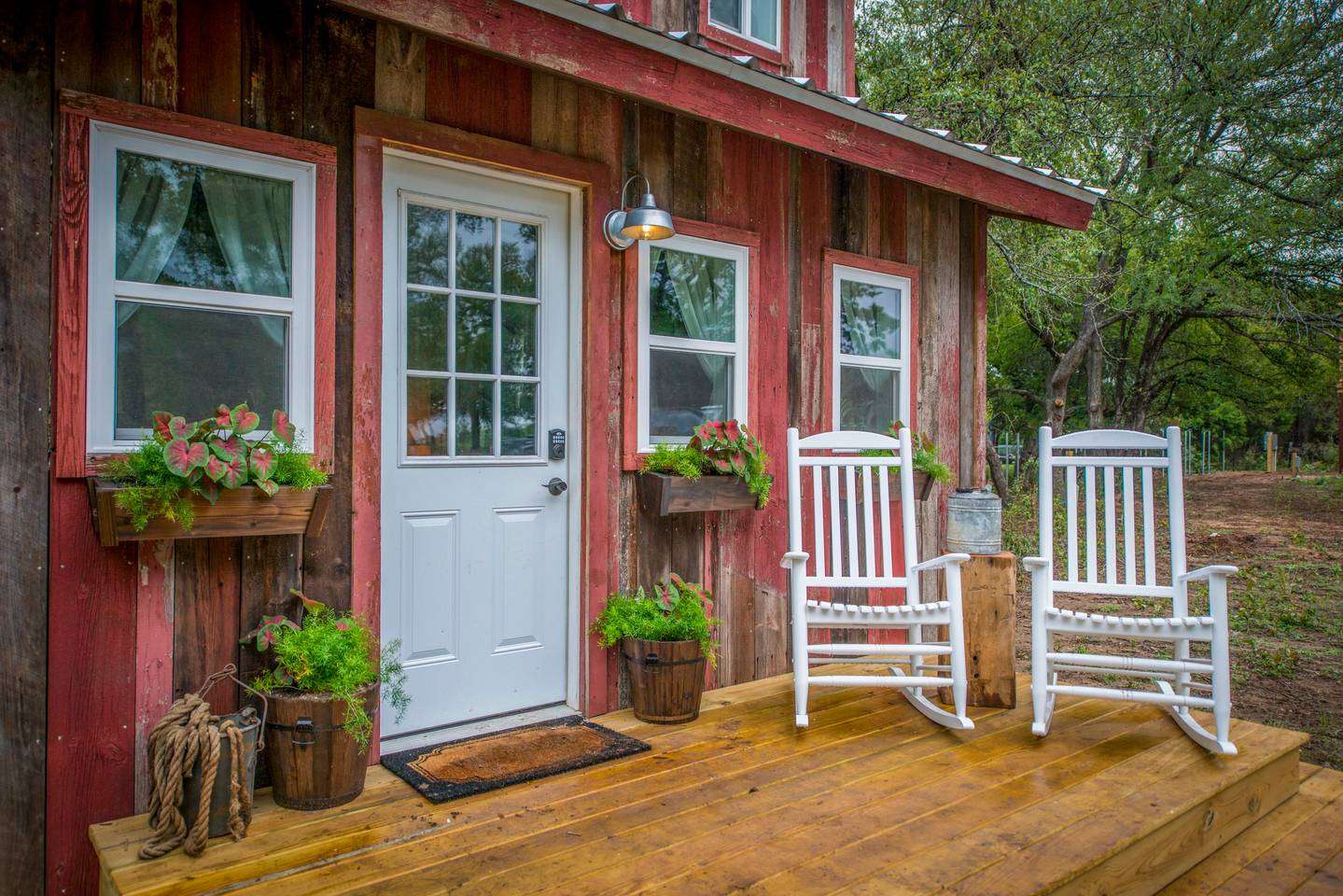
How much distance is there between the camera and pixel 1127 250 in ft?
30.3

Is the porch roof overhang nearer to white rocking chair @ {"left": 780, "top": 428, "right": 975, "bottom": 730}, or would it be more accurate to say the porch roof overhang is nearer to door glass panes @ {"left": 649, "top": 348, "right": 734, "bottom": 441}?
door glass panes @ {"left": 649, "top": 348, "right": 734, "bottom": 441}

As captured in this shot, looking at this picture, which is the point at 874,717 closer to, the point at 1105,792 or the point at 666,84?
the point at 1105,792

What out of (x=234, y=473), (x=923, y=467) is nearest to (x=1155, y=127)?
(x=923, y=467)

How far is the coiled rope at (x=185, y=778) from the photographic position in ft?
6.32

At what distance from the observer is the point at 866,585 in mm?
3166

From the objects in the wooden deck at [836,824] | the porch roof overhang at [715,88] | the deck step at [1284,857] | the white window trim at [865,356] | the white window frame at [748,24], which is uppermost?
the white window frame at [748,24]

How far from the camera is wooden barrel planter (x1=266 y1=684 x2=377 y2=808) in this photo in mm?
2146

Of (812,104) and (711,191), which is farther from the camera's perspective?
(711,191)

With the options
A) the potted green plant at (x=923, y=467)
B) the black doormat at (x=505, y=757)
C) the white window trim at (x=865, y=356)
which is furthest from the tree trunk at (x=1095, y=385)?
the black doormat at (x=505, y=757)

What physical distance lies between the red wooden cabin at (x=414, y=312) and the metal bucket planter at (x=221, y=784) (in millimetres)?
244

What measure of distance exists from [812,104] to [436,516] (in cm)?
197

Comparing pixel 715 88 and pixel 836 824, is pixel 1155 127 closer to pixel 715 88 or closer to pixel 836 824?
pixel 715 88

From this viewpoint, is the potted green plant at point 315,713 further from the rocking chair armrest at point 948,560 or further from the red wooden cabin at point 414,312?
the rocking chair armrest at point 948,560

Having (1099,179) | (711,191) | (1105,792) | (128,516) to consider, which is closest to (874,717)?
(1105,792)
